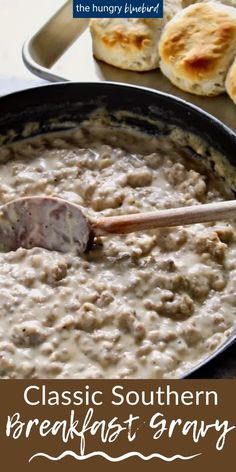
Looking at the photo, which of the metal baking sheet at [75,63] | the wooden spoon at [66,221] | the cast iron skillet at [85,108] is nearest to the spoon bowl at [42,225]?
the wooden spoon at [66,221]

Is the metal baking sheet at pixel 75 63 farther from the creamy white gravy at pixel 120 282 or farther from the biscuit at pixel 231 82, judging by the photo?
the creamy white gravy at pixel 120 282

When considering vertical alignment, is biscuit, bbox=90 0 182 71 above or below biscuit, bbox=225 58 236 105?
above

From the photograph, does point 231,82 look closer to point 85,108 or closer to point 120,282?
point 85,108

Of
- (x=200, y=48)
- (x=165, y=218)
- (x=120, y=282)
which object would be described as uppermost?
(x=200, y=48)

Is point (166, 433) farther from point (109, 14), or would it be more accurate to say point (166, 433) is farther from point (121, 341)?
point (109, 14)

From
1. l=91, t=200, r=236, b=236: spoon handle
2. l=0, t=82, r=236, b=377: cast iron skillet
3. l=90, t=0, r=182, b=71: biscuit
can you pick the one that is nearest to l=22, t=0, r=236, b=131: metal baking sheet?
l=90, t=0, r=182, b=71: biscuit

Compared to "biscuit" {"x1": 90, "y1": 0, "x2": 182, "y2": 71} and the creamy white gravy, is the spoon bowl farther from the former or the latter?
"biscuit" {"x1": 90, "y1": 0, "x2": 182, "y2": 71}

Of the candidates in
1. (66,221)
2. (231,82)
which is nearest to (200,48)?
(231,82)
